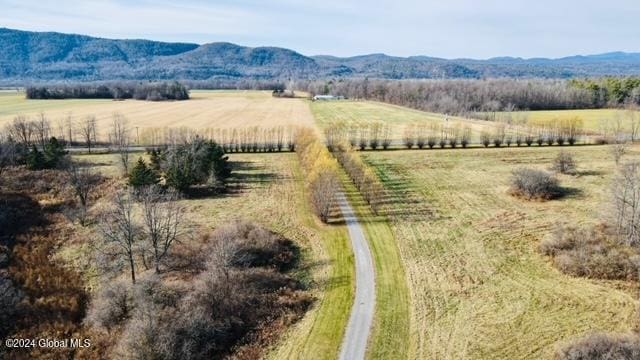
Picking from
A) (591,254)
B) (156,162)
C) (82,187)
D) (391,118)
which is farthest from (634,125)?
(82,187)

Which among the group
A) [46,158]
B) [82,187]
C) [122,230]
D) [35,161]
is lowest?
[82,187]

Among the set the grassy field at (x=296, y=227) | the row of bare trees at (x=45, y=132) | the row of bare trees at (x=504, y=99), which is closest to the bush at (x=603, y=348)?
the grassy field at (x=296, y=227)

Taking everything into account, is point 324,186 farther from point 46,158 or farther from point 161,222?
point 46,158

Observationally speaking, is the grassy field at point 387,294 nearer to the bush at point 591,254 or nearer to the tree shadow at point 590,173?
the bush at point 591,254

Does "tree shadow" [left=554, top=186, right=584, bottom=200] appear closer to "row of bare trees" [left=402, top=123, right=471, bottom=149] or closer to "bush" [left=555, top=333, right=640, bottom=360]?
"row of bare trees" [left=402, top=123, right=471, bottom=149]

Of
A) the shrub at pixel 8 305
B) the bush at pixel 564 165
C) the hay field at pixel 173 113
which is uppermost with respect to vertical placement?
the hay field at pixel 173 113

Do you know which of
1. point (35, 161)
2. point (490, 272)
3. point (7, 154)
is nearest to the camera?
point (490, 272)

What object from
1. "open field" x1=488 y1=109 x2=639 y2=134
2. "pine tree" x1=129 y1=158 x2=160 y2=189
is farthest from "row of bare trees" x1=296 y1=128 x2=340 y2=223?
"open field" x1=488 y1=109 x2=639 y2=134
